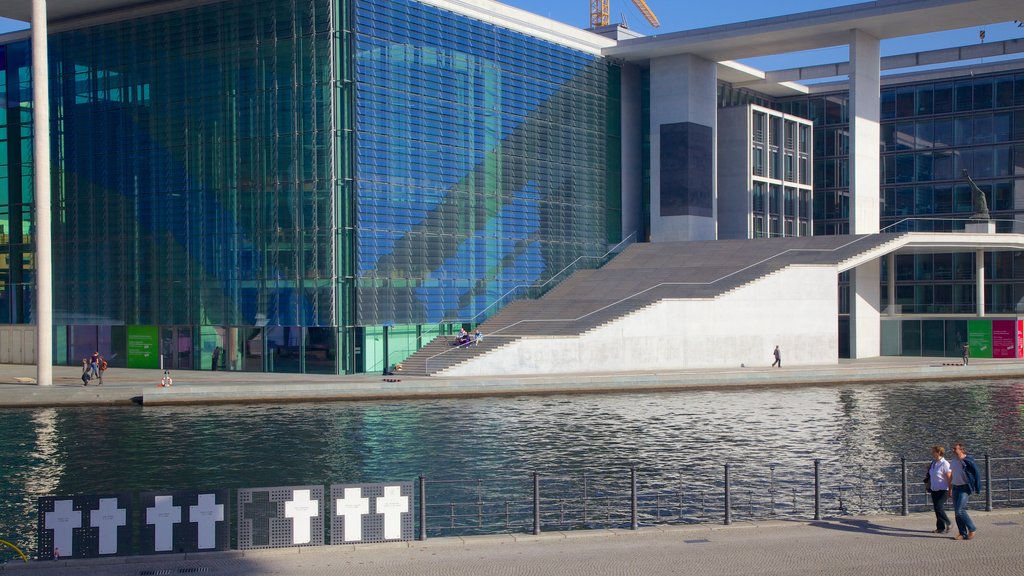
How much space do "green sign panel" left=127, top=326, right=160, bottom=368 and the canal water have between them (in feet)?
63.7

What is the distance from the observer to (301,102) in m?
56.3

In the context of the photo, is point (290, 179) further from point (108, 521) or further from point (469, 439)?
point (108, 521)

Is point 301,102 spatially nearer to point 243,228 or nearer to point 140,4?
point 243,228

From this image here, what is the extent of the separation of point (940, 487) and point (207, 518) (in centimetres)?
A: 1219

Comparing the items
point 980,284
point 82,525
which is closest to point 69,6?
point 82,525

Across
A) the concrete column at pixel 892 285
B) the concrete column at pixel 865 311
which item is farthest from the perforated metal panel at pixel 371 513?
the concrete column at pixel 892 285

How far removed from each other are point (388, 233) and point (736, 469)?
107 ft

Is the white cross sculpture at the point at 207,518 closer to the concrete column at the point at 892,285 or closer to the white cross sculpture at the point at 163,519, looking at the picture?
the white cross sculpture at the point at 163,519

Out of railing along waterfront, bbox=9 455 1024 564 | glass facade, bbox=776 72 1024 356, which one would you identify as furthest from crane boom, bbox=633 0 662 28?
railing along waterfront, bbox=9 455 1024 564

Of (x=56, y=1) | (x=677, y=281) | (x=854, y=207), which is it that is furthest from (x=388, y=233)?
(x=854, y=207)

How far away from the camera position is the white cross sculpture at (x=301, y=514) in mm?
17656

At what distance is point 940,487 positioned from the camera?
62.6ft

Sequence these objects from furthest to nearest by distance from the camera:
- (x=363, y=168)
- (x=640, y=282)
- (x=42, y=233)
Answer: (x=640, y=282), (x=363, y=168), (x=42, y=233)

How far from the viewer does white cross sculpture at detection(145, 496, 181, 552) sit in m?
17.0
